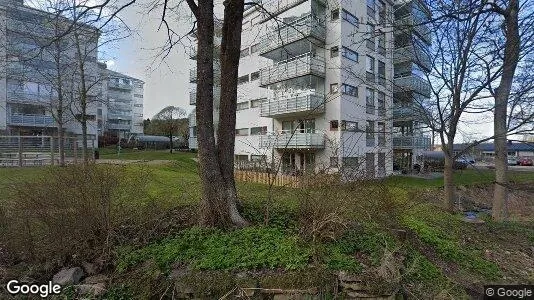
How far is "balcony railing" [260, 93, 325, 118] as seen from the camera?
2078 centimetres

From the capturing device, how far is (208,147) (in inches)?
210

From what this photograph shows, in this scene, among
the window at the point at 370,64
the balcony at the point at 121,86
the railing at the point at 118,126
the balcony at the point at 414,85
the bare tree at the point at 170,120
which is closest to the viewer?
the balcony at the point at 414,85

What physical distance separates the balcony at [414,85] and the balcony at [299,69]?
532 cm

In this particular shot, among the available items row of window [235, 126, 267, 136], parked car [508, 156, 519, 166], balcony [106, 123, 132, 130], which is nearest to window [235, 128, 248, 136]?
row of window [235, 126, 267, 136]

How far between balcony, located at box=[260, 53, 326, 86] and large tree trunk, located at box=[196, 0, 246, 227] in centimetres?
1486

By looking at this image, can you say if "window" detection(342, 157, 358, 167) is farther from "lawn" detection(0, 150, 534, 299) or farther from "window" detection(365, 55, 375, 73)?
A: "window" detection(365, 55, 375, 73)

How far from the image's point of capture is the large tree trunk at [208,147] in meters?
5.27

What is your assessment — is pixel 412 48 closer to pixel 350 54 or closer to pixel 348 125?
pixel 348 125

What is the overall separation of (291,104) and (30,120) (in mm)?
28413

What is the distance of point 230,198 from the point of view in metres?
5.43

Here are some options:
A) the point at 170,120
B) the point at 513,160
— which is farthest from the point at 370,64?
the point at 513,160

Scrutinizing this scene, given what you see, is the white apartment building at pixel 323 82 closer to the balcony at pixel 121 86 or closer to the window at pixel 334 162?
the window at pixel 334 162

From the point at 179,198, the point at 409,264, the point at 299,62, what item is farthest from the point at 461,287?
the point at 299,62

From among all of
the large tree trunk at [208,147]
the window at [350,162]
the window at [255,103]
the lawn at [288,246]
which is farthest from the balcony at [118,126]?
the window at [350,162]
